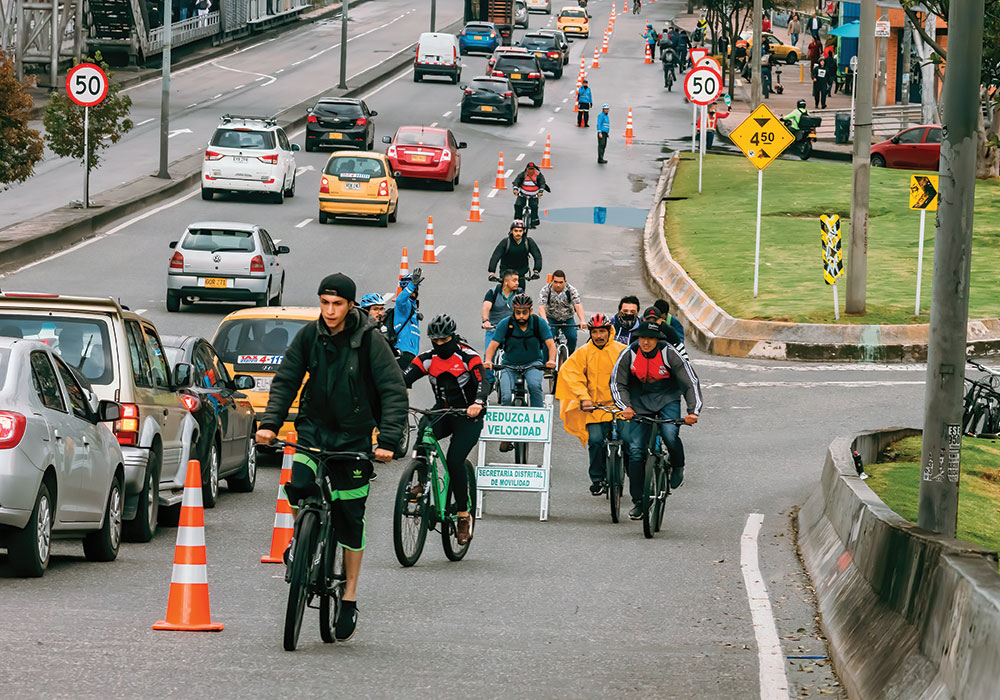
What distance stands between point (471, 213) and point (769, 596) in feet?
97.6

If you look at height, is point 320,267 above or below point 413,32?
below

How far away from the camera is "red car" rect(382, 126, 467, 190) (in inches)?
1740

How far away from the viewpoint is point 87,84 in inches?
1410

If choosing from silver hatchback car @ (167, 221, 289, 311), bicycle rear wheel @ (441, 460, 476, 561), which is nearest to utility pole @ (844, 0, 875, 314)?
silver hatchback car @ (167, 221, 289, 311)

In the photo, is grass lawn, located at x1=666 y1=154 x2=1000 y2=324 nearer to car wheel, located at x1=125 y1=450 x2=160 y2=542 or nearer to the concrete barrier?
car wheel, located at x1=125 y1=450 x2=160 y2=542

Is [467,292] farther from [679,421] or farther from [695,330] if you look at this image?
[679,421]

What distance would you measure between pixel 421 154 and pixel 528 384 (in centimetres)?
2660

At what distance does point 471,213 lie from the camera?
4084cm

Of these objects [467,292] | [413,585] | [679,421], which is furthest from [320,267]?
[413,585]

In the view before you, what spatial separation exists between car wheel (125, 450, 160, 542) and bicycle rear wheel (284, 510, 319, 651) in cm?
488

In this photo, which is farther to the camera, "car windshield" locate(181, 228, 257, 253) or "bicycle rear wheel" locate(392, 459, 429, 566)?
"car windshield" locate(181, 228, 257, 253)

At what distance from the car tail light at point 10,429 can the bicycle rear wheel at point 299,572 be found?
8.66 feet

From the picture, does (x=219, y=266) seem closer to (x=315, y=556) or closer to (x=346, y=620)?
(x=346, y=620)

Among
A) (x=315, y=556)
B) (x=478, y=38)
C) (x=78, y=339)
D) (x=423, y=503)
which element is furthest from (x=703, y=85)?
(x=478, y=38)
